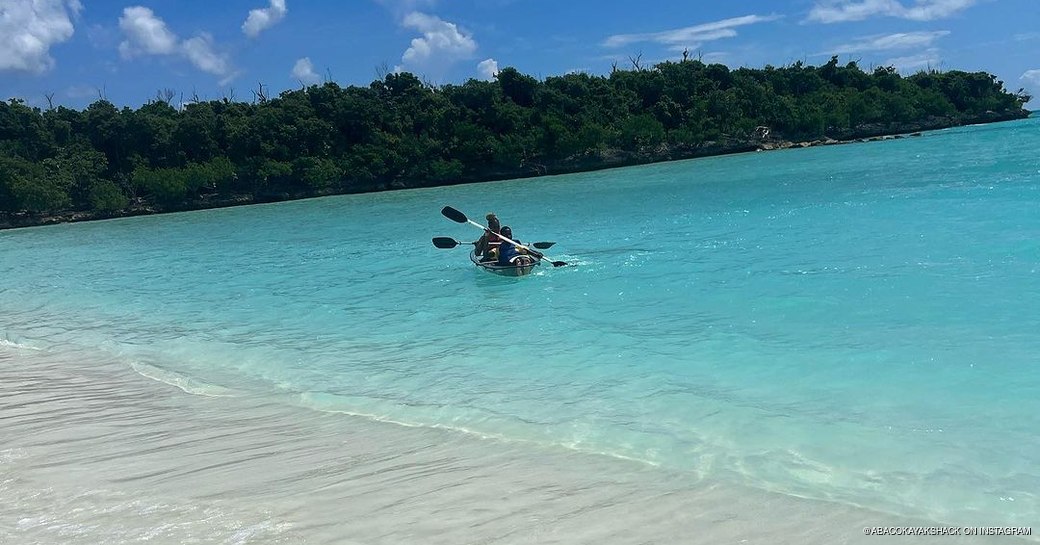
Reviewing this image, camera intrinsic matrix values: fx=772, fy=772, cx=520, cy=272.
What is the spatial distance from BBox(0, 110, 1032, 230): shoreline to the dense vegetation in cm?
18

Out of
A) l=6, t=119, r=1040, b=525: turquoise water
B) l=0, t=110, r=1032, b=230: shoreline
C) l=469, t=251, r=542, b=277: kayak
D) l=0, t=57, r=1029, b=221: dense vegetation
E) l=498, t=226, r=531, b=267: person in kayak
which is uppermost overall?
l=0, t=57, r=1029, b=221: dense vegetation

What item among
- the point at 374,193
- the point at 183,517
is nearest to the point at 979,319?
the point at 183,517

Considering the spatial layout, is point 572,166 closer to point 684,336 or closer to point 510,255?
point 510,255

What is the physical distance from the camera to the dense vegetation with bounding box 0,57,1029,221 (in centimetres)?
5619

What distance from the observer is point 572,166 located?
2368 inches

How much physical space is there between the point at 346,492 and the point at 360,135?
59942 millimetres

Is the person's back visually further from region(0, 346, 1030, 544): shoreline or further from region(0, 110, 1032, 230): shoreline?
region(0, 110, 1032, 230): shoreline

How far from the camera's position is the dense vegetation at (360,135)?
56188mm

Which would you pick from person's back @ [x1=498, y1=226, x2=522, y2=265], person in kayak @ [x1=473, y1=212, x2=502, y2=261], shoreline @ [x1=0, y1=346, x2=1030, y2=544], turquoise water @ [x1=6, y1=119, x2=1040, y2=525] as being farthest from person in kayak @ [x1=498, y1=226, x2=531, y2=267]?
shoreline @ [x1=0, y1=346, x2=1030, y2=544]

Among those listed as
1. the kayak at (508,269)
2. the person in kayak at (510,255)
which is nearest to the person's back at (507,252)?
the person in kayak at (510,255)

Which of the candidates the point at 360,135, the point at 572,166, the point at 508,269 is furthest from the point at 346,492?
the point at 360,135

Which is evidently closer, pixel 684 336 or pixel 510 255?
pixel 684 336

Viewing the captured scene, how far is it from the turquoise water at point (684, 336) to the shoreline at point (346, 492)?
0.39 metres

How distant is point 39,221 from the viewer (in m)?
52.4
